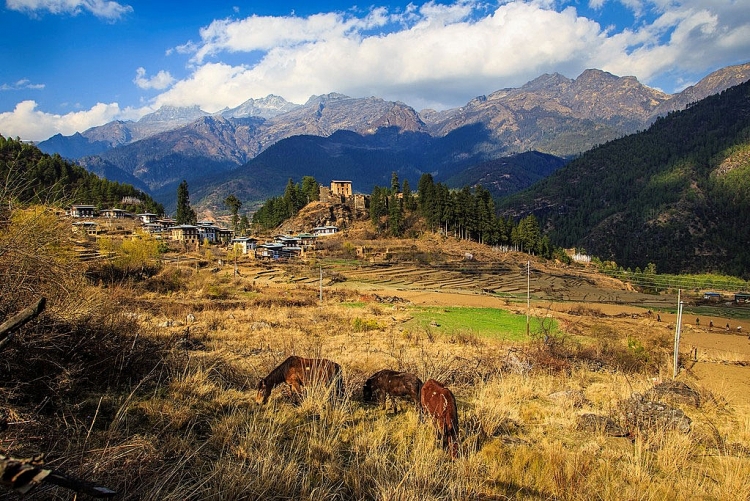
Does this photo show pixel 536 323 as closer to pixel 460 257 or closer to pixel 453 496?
pixel 453 496

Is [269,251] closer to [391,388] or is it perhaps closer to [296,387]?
[296,387]

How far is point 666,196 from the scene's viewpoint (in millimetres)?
126125

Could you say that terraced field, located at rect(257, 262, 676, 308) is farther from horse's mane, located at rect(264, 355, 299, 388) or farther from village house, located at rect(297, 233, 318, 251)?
horse's mane, located at rect(264, 355, 299, 388)

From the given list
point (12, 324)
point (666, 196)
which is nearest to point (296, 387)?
point (12, 324)

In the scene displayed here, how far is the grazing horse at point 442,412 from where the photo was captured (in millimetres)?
4417

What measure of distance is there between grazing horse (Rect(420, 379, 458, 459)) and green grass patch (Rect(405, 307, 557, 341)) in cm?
1647

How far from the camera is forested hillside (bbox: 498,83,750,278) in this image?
333 ft

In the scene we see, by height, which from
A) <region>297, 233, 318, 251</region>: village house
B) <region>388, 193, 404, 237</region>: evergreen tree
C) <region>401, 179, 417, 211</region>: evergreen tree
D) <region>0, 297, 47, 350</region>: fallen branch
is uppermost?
<region>401, 179, 417, 211</region>: evergreen tree

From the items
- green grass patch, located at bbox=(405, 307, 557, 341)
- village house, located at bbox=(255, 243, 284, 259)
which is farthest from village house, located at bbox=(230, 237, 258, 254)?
green grass patch, located at bbox=(405, 307, 557, 341)

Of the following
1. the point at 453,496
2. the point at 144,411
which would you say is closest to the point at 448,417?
the point at 453,496

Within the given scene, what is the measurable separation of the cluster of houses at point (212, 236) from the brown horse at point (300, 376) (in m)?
59.3

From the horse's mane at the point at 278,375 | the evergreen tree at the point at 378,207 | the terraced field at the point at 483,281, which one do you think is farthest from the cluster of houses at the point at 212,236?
the horse's mane at the point at 278,375

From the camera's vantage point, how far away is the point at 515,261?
6131 centimetres

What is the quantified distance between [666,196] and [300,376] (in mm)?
154317
